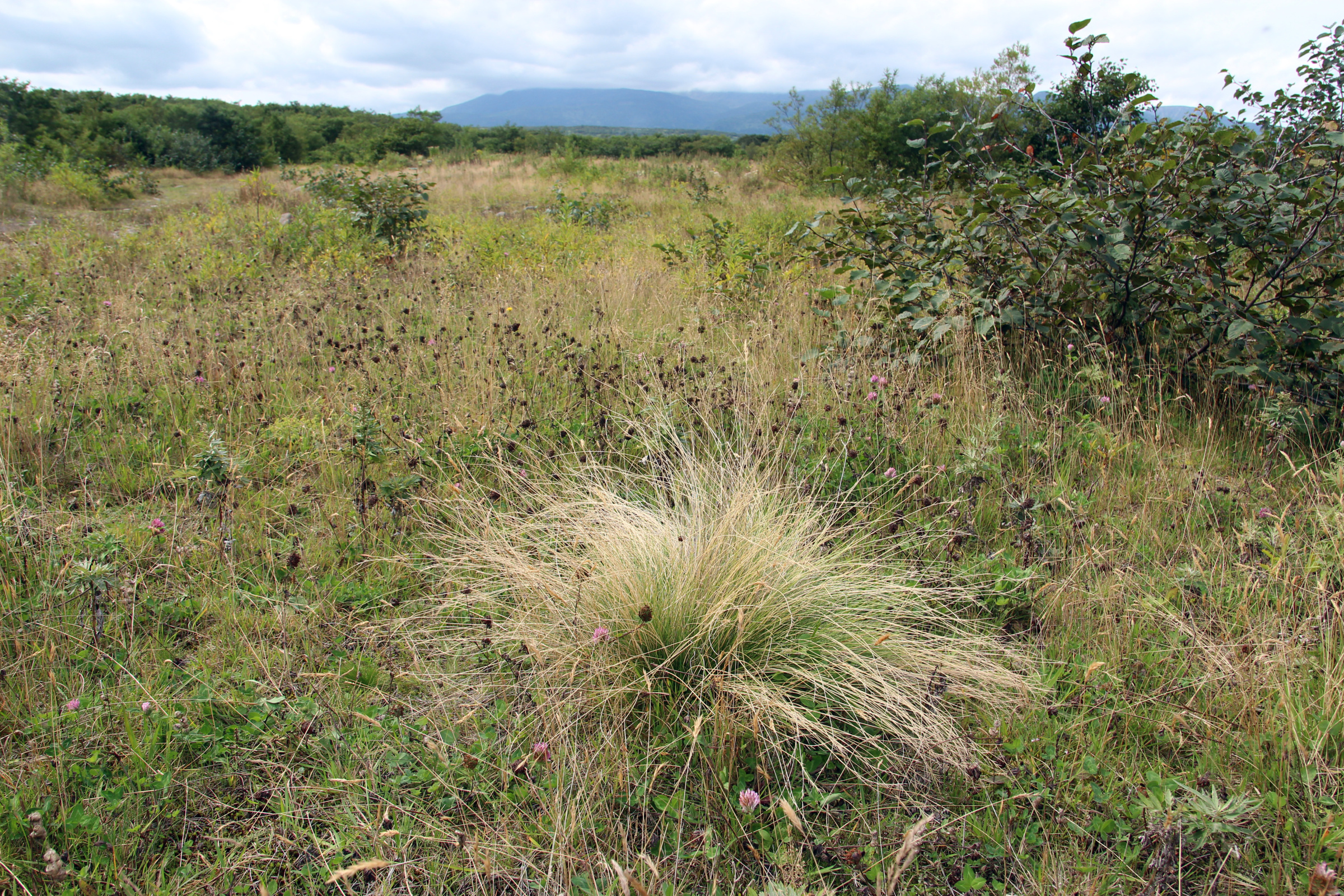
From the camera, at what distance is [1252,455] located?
10.3 ft

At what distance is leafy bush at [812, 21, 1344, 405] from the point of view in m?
3.23

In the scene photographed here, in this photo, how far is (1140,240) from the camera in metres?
3.39

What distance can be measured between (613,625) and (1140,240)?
3.23 meters

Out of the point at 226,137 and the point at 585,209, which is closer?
the point at 585,209

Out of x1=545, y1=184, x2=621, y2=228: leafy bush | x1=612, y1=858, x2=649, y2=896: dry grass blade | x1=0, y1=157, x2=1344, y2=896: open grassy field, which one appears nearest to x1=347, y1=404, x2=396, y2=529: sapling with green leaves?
x1=0, y1=157, x2=1344, y2=896: open grassy field

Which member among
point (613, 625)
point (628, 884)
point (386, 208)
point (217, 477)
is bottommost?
point (628, 884)

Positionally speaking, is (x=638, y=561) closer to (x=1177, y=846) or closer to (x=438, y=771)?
(x=438, y=771)

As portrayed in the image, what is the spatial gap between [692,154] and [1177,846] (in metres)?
27.2

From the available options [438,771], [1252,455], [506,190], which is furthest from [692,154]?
[438,771]

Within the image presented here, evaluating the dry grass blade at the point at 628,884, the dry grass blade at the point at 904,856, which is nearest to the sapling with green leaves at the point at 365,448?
the dry grass blade at the point at 628,884

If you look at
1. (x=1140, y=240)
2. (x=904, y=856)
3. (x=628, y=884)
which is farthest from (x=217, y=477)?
(x=1140, y=240)

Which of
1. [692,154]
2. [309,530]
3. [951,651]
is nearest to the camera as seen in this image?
[951,651]

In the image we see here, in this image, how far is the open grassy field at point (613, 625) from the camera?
1501 millimetres

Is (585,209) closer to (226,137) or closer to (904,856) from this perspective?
(904,856)
